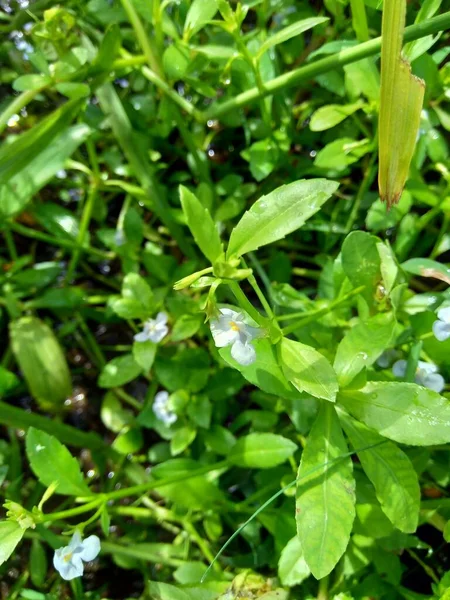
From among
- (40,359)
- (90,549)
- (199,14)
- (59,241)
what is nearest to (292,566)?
(90,549)

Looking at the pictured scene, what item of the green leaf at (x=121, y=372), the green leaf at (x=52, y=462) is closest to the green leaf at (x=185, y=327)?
the green leaf at (x=121, y=372)

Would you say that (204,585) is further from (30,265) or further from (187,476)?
(30,265)

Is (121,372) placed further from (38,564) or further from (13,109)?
(13,109)

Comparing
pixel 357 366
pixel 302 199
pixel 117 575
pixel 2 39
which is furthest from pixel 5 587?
pixel 2 39

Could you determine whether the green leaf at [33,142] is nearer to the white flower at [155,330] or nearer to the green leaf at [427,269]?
the white flower at [155,330]

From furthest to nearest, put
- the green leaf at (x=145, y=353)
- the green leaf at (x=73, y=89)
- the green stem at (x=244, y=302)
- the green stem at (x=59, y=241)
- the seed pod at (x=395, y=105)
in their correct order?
the green stem at (x=59, y=241)
the green leaf at (x=145, y=353)
the green leaf at (x=73, y=89)
the seed pod at (x=395, y=105)
the green stem at (x=244, y=302)

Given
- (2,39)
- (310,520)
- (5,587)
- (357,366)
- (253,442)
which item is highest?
(2,39)
